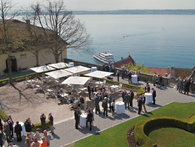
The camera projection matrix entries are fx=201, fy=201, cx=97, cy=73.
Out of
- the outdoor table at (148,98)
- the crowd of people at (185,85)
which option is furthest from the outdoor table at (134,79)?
the outdoor table at (148,98)

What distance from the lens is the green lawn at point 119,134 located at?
12.9m

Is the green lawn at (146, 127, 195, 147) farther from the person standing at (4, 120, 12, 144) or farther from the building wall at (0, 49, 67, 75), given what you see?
the building wall at (0, 49, 67, 75)

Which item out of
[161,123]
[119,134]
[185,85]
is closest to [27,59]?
[185,85]

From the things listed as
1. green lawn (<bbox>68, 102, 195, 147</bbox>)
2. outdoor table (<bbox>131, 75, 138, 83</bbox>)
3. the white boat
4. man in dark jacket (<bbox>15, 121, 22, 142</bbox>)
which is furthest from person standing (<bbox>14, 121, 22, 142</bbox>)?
the white boat

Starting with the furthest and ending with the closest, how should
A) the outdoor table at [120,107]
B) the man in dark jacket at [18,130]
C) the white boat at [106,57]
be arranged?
the white boat at [106,57] < the outdoor table at [120,107] < the man in dark jacket at [18,130]

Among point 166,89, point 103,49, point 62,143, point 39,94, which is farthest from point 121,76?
point 103,49

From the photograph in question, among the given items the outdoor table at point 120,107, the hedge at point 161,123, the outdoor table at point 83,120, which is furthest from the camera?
the outdoor table at point 120,107

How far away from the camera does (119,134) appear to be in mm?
13984

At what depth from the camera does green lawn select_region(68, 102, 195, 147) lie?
42.4 ft

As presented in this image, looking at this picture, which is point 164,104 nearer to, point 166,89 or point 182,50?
point 166,89

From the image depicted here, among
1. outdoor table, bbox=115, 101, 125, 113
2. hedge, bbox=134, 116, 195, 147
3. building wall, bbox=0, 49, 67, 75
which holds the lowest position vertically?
hedge, bbox=134, 116, 195, 147

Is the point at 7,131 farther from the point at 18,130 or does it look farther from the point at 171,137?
the point at 171,137

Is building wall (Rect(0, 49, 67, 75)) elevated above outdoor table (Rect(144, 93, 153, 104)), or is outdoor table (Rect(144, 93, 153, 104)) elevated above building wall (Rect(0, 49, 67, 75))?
building wall (Rect(0, 49, 67, 75))

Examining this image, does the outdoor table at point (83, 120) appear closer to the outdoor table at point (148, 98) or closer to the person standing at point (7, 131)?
the person standing at point (7, 131)
